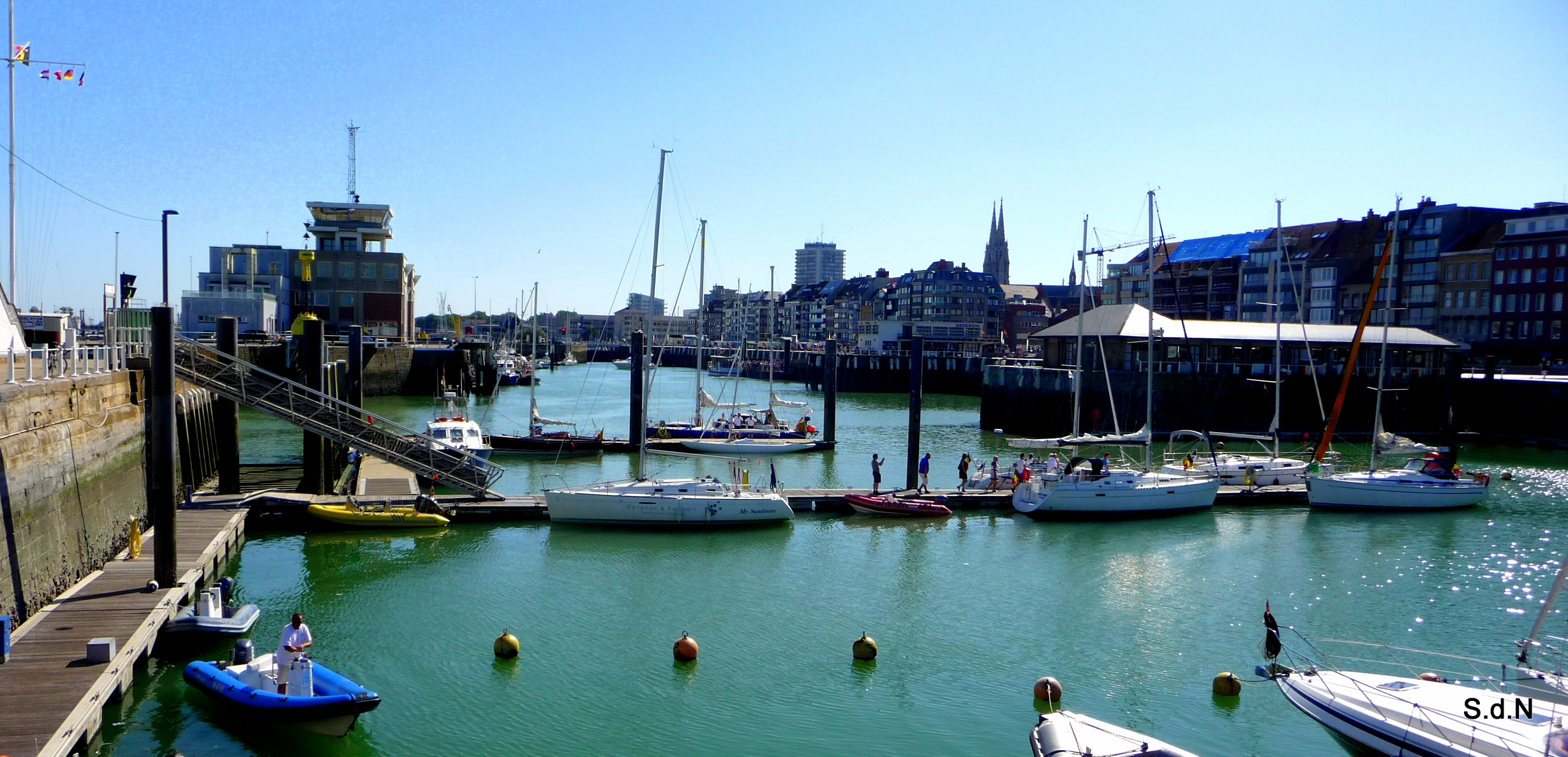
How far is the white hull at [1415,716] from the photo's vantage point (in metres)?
13.5

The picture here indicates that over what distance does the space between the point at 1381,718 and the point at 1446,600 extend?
1398 cm

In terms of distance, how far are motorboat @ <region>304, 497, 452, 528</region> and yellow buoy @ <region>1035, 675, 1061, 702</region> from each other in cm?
1958

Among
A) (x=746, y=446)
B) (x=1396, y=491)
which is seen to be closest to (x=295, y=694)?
(x=1396, y=491)

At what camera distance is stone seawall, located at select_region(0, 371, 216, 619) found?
17.3m

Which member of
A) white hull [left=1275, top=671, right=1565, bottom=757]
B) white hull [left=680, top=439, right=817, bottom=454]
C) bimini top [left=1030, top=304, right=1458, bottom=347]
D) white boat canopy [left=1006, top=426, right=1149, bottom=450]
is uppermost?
bimini top [left=1030, top=304, right=1458, bottom=347]

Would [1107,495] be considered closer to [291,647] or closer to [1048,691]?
[1048,691]

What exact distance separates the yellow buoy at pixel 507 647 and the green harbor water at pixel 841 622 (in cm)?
21

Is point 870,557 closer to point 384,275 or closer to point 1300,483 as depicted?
point 1300,483

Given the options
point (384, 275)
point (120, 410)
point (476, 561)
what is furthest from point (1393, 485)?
point (384, 275)

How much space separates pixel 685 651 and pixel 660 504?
12116 mm

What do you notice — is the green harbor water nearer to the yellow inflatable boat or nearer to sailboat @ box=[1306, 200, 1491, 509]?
the yellow inflatable boat

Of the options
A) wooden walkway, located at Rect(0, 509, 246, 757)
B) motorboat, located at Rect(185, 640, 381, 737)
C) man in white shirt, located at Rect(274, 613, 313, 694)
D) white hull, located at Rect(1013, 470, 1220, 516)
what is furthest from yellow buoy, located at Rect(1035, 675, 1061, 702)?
white hull, located at Rect(1013, 470, 1220, 516)

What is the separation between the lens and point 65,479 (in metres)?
20.0

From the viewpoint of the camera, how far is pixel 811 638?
21.7m
